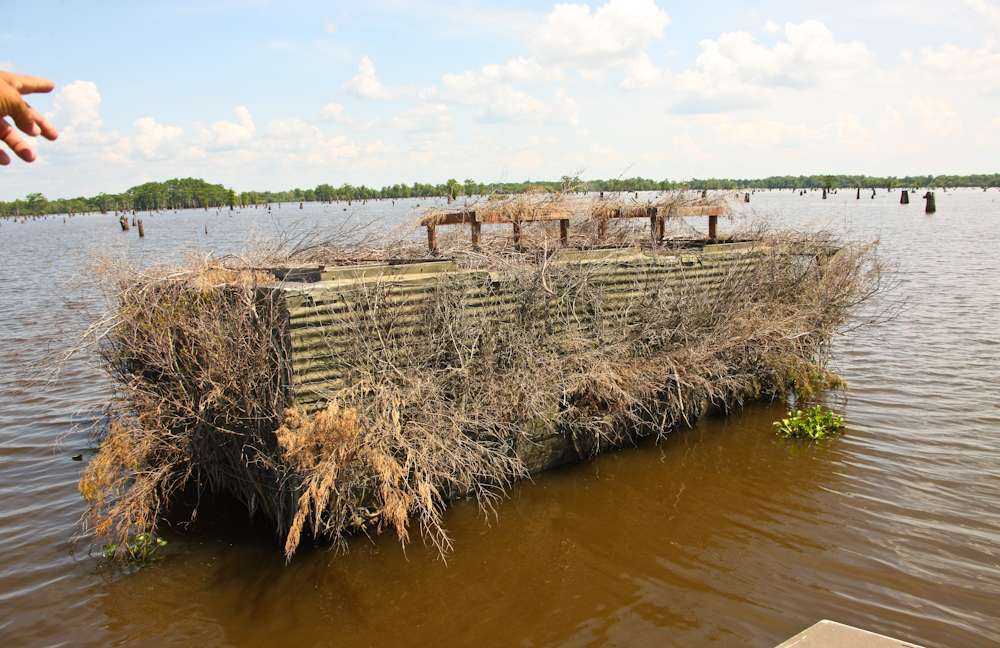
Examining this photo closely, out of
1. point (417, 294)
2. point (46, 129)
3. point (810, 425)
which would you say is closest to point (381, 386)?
point (417, 294)

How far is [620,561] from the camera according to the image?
632 centimetres

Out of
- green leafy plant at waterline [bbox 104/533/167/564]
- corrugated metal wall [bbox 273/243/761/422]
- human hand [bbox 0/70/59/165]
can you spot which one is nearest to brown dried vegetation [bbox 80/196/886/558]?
corrugated metal wall [bbox 273/243/761/422]

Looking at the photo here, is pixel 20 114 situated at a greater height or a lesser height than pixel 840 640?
greater

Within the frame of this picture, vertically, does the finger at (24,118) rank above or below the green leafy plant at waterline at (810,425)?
above

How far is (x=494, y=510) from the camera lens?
7.15 meters

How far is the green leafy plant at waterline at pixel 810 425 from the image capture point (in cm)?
923

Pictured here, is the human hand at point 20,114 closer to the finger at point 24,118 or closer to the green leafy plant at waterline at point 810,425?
the finger at point 24,118

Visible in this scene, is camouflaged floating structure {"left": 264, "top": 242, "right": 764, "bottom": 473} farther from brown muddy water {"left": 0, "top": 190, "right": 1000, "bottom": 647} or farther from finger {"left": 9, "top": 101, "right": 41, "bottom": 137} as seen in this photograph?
finger {"left": 9, "top": 101, "right": 41, "bottom": 137}

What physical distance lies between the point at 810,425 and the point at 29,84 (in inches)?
393

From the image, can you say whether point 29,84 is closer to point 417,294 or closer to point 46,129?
point 46,129

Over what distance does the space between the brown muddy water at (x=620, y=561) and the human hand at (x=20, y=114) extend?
4467 mm

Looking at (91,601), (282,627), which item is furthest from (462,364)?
(91,601)

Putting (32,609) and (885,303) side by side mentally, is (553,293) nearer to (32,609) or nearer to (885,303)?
(32,609)

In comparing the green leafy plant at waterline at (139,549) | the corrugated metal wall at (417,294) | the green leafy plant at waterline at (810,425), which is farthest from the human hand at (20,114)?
the green leafy plant at waterline at (810,425)
